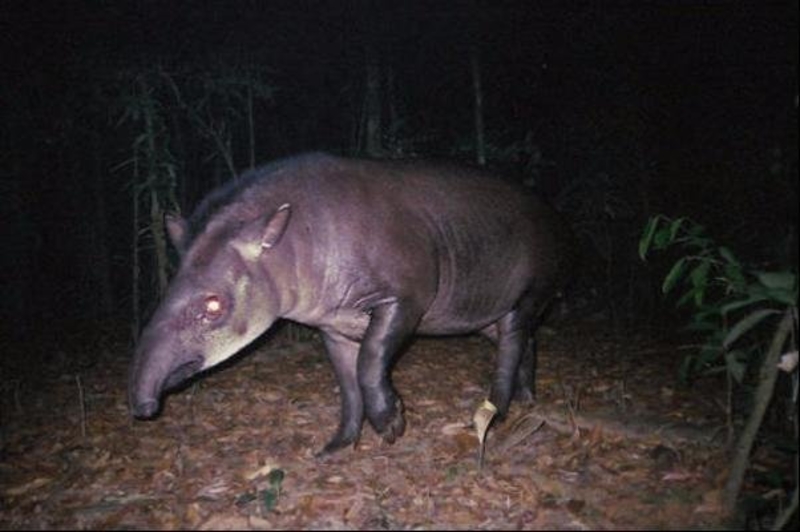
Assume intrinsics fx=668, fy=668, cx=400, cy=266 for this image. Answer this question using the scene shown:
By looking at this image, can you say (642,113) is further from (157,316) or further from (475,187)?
(157,316)

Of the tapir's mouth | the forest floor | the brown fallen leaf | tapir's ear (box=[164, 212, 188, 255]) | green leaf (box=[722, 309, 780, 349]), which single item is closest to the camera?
green leaf (box=[722, 309, 780, 349])

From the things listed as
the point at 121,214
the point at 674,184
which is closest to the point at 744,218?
the point at 674,184

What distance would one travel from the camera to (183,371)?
4.42 meters

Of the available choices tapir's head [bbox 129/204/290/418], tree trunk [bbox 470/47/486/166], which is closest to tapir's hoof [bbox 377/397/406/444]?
tapir's head [bbox 129/204/290/418]

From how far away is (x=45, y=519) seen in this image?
4270 millimetres

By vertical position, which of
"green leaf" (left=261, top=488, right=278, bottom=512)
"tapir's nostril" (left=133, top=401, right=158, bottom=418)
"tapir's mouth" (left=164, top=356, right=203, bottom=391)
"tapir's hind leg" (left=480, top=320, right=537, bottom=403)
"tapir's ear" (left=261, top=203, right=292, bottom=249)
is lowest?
"tapir's hind leg" (left=480, top=320, right=537, bottom=403)

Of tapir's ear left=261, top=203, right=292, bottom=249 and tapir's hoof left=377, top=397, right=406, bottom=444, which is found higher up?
tapir's ear left=261, top=203, right=292, bottom=249

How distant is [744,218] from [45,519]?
6.98 m

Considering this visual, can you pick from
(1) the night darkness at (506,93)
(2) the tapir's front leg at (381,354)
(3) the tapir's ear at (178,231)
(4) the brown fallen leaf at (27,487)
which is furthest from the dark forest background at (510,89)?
(2) the tapir's front leg at (381,354)

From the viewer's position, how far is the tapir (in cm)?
440

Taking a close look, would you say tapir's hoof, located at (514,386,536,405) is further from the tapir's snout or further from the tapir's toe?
the tapir's toe

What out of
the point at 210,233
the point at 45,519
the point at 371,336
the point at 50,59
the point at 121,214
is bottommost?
the point at 121,214

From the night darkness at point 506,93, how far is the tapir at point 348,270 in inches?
51.4

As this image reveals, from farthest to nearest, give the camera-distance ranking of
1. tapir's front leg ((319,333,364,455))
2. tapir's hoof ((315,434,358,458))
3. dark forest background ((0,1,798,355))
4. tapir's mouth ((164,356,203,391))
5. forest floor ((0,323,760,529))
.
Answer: dark forest background ((0,1,798,355)) → tapir's front leg ((319,333,364,455)) → tapir's hoof ((315,434,358,458)) → tapir's mouth ((164,356,203,391)) → forest floor ((0,323,760,529))
